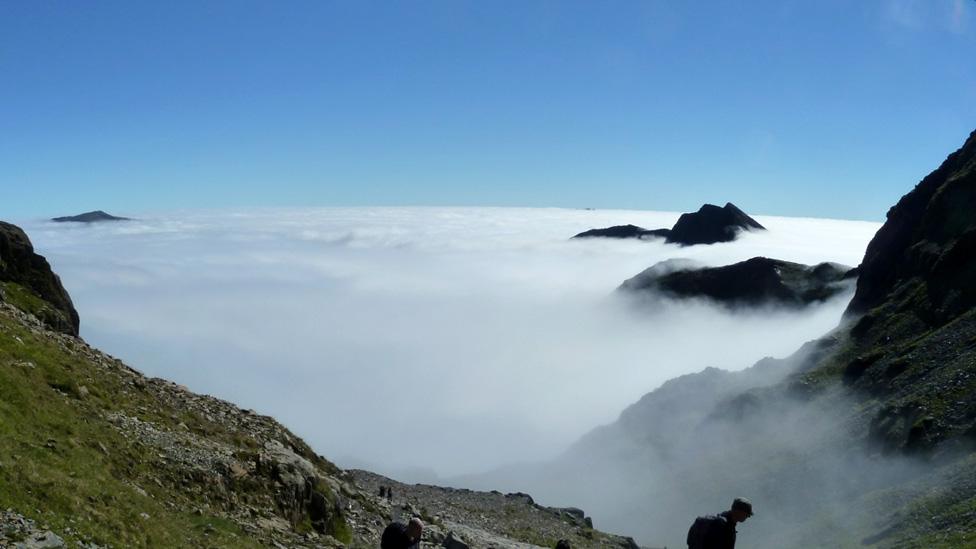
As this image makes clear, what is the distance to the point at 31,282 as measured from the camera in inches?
1790

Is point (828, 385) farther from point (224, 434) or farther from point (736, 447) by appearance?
point (224, 434)

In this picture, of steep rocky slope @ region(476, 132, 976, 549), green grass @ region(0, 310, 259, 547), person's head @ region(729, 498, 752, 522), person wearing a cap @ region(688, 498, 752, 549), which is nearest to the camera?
person's head @ region(729, 498, 752, 522)

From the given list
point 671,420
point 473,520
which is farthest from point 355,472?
point 671,420

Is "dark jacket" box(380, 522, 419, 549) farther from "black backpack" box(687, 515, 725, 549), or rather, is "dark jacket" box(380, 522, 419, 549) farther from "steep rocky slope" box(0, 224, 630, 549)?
"steep rocky slope" box(0, 224, 630, 549)

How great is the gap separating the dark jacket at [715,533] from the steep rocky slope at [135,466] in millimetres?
14231

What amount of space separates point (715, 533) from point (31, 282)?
4502 centimetres

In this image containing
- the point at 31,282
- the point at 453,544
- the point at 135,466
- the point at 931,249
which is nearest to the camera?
the point at 135,466

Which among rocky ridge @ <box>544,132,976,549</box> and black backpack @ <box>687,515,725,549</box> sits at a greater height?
black backpack @ <box>687,515,725,549</box>

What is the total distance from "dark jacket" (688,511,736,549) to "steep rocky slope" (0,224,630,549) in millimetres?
14231

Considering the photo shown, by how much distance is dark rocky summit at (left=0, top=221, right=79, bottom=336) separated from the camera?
42.8 m

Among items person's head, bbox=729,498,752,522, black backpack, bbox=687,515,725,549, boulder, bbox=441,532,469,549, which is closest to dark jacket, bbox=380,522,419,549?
black backpack, bbox=687,515,725,549

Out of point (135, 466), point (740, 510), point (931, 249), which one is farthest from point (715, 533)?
point (931, 249)

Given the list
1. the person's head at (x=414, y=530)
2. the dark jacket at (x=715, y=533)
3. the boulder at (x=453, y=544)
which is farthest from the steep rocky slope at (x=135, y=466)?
the dark jacket at (x=715, y=533)

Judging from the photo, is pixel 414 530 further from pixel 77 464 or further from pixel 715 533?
pixel 77 464
